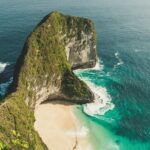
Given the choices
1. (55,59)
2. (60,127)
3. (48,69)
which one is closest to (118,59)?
(55,59)

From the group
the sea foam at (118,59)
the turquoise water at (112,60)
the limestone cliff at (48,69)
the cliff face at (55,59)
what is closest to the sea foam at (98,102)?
the turquoise water at (112,60)

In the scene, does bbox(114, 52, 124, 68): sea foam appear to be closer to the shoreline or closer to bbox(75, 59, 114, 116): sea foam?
bbox(75, 59, 114, 116): sea foam

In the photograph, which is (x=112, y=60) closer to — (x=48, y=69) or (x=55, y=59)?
(x=55, y=59)

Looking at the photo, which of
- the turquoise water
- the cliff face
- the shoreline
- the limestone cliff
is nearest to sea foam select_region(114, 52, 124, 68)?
the turquoise water

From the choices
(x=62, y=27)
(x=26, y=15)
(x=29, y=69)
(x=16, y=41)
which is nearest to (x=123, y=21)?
(x=26, y=15)

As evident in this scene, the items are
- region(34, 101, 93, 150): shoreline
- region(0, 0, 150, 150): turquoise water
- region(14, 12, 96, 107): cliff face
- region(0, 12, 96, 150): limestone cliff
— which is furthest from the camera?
region(0, 0, 150, 150): turquoise water

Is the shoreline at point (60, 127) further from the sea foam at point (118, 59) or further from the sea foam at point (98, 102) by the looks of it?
the sea foam at point (118, 59)

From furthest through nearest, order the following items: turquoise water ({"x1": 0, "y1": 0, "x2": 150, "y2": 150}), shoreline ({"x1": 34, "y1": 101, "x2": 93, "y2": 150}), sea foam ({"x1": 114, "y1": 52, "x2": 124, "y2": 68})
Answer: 1. sea foam ({"x1": 114, "y1": 52, "x2": 124, "y2": 68})
2. turquoise water ({"x1": 0, "y1": 0, "x2": 150, "y2": 150})
3. shoreline ({"x1": 34, "y1": 101, "x2": 93, "y2": 150})
